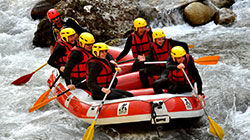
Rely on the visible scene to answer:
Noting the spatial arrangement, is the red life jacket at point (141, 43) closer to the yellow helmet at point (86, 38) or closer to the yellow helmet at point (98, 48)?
the yellow helmet at point (86, 38)

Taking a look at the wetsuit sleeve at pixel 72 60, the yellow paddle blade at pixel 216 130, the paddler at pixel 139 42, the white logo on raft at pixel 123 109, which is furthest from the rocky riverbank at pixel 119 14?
the yellow paddle blade at pixel 216 130

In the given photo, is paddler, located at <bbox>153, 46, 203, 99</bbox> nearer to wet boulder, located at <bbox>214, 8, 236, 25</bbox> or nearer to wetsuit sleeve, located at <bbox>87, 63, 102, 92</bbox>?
wetsuit sleeve, located at <bbox>87, 63, 102, 92</bbox>

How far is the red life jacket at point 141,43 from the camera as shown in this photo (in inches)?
209

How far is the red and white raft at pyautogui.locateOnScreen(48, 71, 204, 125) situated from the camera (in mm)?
3953

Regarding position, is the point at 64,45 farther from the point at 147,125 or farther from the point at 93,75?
the point at 147,125

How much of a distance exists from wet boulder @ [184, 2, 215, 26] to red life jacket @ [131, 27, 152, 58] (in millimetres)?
4526

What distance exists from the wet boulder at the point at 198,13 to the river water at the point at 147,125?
0.77 feet

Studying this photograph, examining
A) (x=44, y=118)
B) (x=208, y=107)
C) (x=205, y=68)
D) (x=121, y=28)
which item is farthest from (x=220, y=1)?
(x=44, y=118)

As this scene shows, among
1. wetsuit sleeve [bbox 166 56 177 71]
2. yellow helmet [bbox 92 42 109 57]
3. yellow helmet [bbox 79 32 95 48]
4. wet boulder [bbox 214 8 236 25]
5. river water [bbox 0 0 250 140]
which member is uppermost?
yellow helmet [bbox 79 32 95 48]

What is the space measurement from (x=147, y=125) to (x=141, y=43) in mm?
1754

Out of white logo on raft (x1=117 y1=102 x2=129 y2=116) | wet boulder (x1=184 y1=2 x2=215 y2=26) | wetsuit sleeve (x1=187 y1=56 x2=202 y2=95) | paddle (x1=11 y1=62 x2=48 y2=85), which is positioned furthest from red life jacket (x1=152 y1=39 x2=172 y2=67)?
wet boulder (x1=184 y1=2 x2=215 y2=26)

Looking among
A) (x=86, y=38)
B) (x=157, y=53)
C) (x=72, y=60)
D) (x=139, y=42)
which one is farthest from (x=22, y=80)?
(x=157, y=53)

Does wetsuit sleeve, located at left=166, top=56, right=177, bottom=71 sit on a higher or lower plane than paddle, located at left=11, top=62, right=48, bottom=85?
higher

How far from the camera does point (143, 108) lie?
13.2 feet
